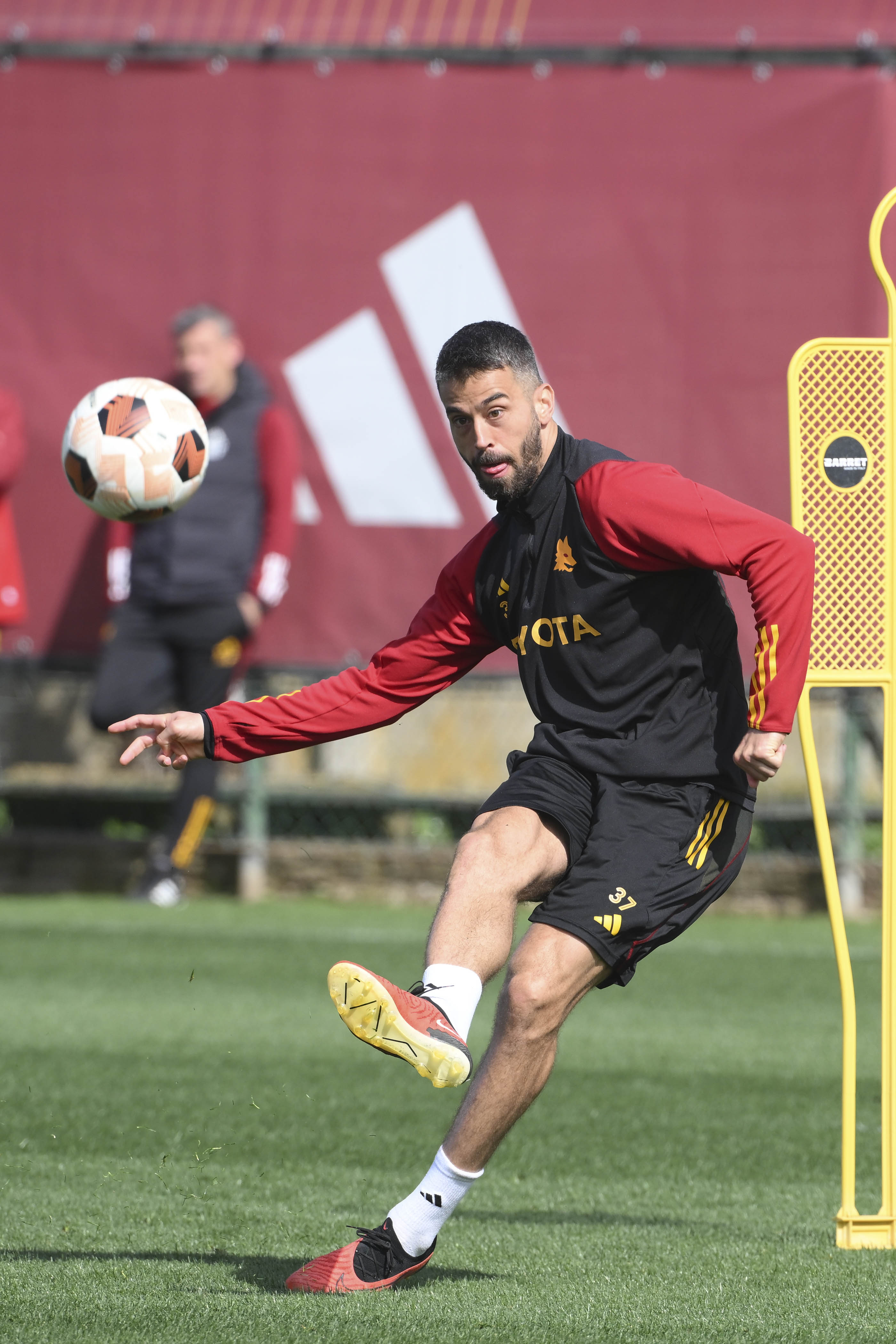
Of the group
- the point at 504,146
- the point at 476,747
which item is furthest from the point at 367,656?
the point at 504,146

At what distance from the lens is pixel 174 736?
4246 millimetres

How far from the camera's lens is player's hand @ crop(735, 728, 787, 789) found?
378 centimetres

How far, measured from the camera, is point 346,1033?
7219 millimetres

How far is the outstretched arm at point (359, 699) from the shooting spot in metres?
4.27

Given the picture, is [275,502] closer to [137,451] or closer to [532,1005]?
[137,451]

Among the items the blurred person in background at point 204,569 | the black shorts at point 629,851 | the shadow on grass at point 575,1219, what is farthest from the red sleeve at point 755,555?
the blurred person in background at point 204,569

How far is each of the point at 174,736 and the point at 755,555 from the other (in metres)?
1.43

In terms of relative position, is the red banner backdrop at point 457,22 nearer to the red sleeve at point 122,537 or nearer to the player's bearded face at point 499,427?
the red sleeve at point 122,537

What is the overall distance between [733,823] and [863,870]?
19.9 ft

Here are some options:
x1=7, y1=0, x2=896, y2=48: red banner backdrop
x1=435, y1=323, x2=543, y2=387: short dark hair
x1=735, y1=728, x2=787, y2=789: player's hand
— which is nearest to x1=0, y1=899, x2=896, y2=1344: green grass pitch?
x1=735, y1=728, x2=787, y2=789: player's hand

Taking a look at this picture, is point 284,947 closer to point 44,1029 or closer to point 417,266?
point 44,1029

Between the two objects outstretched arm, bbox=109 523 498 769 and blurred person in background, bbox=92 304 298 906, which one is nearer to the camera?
outstretched arm, bbox=109 523 498 769

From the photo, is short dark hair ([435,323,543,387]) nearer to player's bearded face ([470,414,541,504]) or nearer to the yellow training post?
player's bearded face ([470,414,541,504])

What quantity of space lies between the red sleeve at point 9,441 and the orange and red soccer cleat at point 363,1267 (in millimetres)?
6815
